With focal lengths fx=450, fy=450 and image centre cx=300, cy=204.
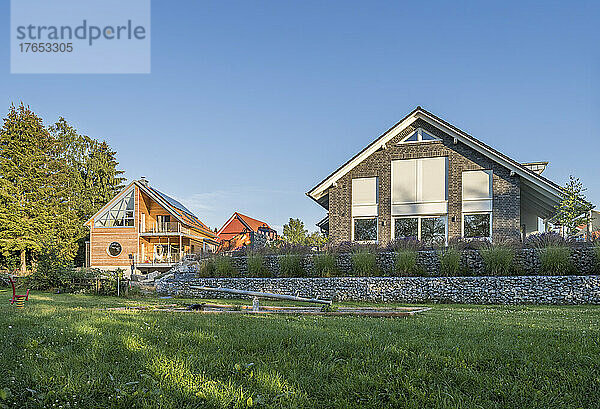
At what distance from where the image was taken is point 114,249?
37.2m

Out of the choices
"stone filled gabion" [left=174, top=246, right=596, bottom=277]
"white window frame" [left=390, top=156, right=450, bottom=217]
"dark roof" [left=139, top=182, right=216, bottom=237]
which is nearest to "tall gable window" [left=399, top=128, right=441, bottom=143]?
"white window frame" [left=390, top=156, right=450, bottom=217]

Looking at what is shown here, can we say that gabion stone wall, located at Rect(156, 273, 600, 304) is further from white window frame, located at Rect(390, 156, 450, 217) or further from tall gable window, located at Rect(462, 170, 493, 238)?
white window frame, located at Rect(390, 156, 450, 217)

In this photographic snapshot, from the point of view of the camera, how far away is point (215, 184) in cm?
2684

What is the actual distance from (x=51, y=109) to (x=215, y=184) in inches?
1077

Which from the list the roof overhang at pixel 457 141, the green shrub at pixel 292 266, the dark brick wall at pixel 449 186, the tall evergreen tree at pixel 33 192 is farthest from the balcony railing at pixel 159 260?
the green shrub at pixel 292 266

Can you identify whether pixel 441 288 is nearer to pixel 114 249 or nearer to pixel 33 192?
pixel 114 249

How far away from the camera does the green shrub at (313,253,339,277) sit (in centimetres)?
1670

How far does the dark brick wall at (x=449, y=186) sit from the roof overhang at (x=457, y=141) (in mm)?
299

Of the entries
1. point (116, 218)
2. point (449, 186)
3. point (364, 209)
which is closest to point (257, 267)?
point (364, 209)

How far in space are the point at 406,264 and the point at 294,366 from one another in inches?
464

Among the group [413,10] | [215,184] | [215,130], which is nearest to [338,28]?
[413,10]

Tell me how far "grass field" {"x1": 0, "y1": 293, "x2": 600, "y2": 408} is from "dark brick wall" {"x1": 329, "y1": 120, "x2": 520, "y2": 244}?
52.8ft

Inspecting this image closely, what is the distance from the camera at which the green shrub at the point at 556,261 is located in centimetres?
1422

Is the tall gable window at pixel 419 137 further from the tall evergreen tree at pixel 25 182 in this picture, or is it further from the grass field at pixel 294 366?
the tall evergreen tree at pixel 25 182
